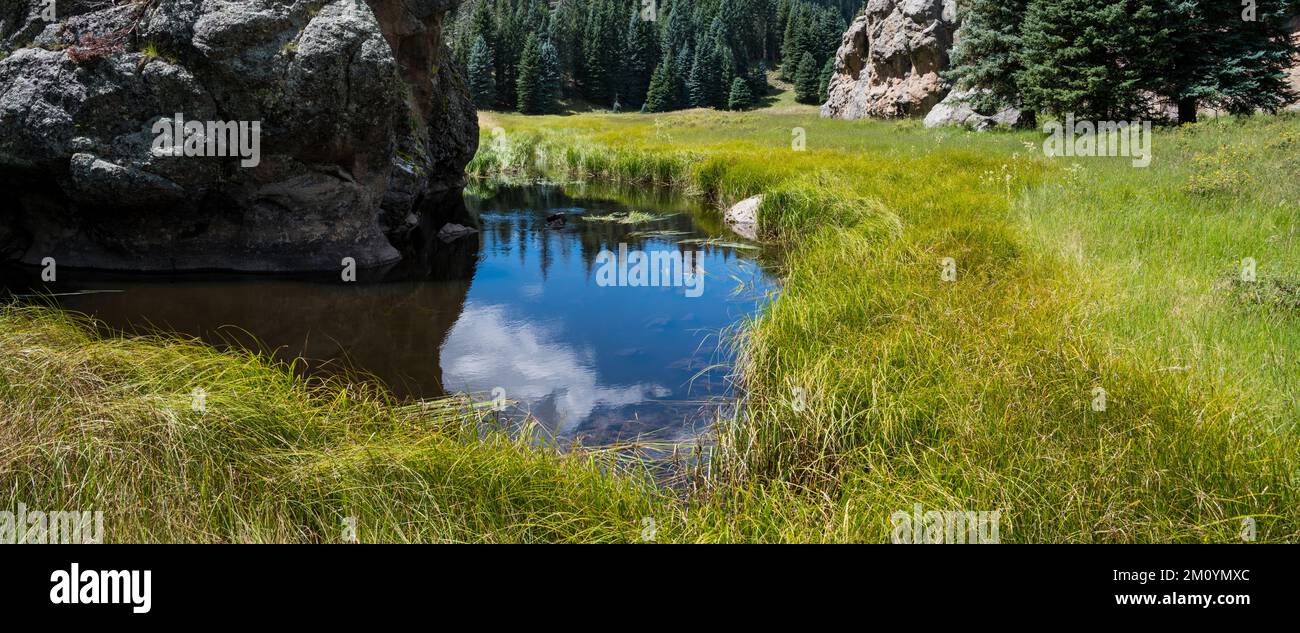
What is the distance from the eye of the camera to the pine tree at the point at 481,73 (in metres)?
77.9

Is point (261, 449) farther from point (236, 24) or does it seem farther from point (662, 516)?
point (236, 24)

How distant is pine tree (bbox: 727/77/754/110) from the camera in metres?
83.6

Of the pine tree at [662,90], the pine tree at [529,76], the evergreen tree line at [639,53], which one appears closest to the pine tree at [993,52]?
the evergreen tree line at [639,53]

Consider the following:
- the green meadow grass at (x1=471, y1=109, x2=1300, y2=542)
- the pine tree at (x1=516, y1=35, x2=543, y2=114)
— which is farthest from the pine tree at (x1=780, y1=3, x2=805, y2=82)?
the green meadow grass at (x1=471, y1=109, x2=1300, y2=542)

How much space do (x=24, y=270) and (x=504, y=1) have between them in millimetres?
96599

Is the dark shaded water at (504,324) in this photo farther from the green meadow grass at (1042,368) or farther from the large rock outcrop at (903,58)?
the large rock outcrop at (903,58)

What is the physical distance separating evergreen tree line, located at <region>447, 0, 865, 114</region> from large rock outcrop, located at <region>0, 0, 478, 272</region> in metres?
68.5

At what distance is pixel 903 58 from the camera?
152 ft

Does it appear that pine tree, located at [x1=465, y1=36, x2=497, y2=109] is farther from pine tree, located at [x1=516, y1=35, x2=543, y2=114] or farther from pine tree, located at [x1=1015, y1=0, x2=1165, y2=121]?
pine tree, located at [x1=1015, y1=0, x2=1165, y2=121]

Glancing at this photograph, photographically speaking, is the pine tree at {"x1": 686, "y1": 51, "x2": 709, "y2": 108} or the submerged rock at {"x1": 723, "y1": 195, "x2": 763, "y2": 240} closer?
the submerged rock at {"x1": 723, "y1": 195, "x2": 763, "y2": 240}

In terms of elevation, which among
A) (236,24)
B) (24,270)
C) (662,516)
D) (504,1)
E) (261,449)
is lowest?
(662,516)
